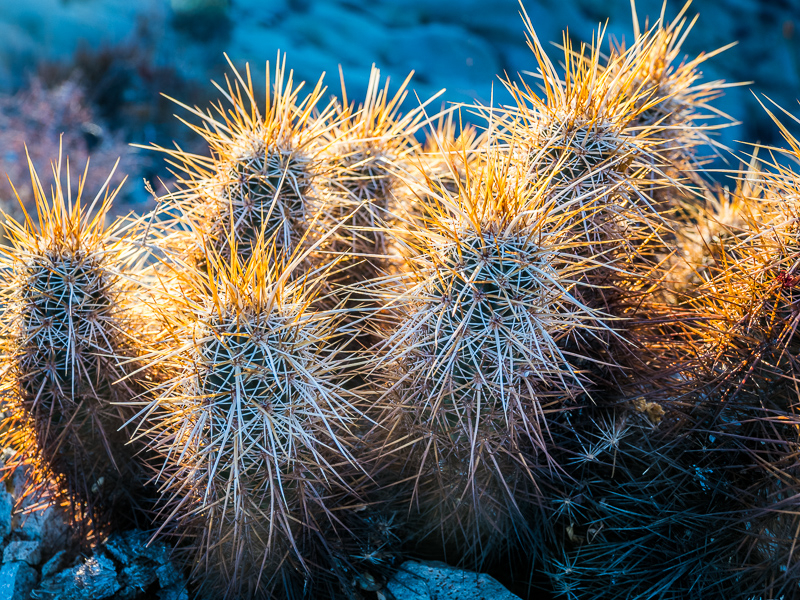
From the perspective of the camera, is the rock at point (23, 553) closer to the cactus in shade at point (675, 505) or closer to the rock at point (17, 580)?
the rock at point (17, 580)

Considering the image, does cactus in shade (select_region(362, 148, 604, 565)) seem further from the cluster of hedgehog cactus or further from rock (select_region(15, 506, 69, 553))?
rock (select_region(15, 506, 69, 553))

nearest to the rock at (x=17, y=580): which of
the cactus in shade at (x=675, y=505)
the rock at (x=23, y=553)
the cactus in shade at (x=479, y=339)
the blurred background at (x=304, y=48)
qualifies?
the rock at (x=23, y=553)

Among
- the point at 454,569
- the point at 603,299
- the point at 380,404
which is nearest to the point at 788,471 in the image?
the point at 603,299

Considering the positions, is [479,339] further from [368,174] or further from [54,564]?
[54,564]

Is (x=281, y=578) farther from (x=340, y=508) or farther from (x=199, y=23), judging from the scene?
(x=199, y=23)

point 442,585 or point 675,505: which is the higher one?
point 675,505

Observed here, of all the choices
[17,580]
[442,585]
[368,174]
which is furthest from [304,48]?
[442,585]

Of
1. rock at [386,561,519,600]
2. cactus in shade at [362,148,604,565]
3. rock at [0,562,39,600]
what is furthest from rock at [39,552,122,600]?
cactus in shade at [362,148,604,565]
